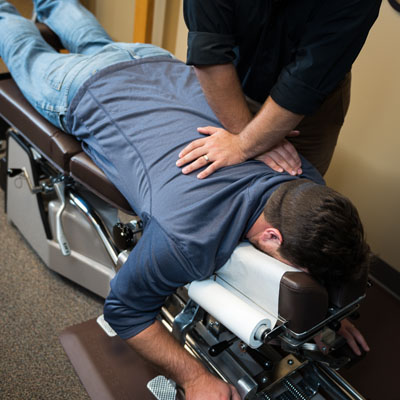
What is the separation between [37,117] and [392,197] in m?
1.50

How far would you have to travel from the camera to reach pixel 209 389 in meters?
1.00

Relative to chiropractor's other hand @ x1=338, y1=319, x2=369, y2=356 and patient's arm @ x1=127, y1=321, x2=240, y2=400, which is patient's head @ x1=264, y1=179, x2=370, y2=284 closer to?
patient's arm @ x1=127, y1=321, x2=240, y2=400

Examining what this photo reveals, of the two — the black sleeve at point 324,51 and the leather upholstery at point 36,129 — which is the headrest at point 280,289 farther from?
the leather upholstery at point 36,129

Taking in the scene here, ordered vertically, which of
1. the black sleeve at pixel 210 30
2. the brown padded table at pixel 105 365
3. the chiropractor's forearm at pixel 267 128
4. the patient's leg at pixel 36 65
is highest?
the black sleeve at pixel 210 30

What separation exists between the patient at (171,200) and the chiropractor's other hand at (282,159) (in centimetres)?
3

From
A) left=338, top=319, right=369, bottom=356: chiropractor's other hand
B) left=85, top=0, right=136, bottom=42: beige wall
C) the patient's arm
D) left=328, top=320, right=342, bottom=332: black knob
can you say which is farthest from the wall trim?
left=85, top=0, right=136, bottom=42: beige wall

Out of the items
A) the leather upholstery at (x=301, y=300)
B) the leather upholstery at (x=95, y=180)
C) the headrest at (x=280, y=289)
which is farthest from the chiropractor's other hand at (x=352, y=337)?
the leather upholstery at (x=95, y=180)

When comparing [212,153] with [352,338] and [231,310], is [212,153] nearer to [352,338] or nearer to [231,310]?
[231,310]

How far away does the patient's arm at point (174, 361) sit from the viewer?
40.2 inches

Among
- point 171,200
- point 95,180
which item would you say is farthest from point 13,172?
point 171,200

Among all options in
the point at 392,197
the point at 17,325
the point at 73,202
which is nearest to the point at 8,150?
the point at 73,202

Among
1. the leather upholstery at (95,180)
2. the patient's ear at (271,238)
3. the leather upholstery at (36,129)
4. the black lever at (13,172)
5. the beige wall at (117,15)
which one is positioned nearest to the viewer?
the patient's ear at (271,238)

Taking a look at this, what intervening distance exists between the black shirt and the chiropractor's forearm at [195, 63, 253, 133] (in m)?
0.03

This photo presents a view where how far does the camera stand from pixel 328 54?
1041 millimetres
